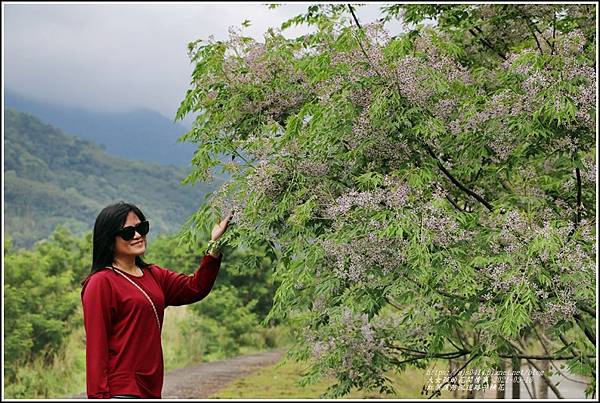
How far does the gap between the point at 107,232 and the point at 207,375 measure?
1036 centimetres

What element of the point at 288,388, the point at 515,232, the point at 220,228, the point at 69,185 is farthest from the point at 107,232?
the point at 69,185

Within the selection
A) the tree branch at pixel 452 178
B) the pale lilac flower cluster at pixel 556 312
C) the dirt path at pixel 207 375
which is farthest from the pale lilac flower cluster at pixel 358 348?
the dirt path at pixel 207 375

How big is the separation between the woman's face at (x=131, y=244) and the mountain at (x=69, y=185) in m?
71.6

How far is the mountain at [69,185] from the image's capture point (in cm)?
7769

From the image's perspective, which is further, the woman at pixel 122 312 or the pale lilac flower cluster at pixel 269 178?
the pale lilac flower cluster at pixel 269 178

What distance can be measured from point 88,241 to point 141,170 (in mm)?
85247

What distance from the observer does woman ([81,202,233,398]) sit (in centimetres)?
347

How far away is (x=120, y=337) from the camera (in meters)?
3.55

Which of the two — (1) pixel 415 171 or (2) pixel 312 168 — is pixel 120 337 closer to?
(2) pixel 312 168

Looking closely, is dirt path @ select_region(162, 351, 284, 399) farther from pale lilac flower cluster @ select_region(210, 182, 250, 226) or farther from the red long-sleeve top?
the red long-sleeve top

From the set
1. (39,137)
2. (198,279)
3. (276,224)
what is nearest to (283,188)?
(276,224)

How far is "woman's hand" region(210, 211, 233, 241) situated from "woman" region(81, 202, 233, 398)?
0.91 m

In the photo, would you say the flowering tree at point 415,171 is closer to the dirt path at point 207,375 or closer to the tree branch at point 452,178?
the tree branch at point 452,178

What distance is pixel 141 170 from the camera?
331 ft
